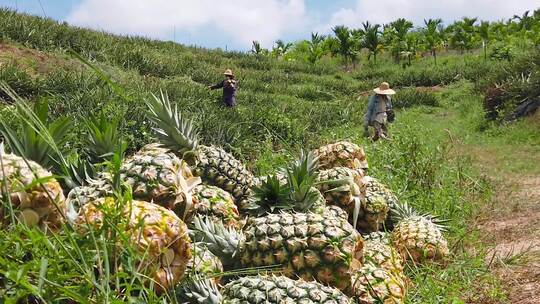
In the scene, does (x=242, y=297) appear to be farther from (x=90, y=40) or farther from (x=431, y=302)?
(x=90, y=40)

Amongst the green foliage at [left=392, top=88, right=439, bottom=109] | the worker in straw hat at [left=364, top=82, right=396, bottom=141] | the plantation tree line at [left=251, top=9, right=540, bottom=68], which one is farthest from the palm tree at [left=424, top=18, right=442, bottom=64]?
the worker in straw hat at [left=364, top=82, right=396, bottom=141]

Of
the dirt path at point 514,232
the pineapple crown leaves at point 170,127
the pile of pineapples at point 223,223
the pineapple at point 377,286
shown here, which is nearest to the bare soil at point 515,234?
the dirt path at point 514,232

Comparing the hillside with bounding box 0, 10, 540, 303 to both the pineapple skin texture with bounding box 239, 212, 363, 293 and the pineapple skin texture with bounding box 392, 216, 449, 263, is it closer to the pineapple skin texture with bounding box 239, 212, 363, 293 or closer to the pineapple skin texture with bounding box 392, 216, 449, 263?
the pineapple skin texture with bounding box 392, 216, 449, 263

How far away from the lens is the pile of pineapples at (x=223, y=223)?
218cm

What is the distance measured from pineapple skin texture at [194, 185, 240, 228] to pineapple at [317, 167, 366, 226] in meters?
0.83

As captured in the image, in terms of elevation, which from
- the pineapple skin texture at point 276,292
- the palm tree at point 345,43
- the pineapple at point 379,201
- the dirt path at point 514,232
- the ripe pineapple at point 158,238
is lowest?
the dirt path at point 514,232

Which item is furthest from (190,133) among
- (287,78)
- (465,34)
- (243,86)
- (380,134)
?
(465,34)

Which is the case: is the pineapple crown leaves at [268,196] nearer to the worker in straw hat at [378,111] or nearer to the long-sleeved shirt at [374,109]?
the worker in straw hat at [378,111]

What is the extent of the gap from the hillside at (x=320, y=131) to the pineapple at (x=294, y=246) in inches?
27.5

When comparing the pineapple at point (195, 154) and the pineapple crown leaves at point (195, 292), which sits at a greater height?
the pineapple at point (195, 154)

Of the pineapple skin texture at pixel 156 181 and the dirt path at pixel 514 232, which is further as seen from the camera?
the dirt path at pixel 514 232

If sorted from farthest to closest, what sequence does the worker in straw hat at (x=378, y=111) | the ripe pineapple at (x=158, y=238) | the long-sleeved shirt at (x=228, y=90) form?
the long-sleeved shirt at (x=228, y=90) → the worker in straw hat at (x=378, y=111) → the ripe pineapple at (x=158, y=238)

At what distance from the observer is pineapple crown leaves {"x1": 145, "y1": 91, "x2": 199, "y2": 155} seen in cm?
374

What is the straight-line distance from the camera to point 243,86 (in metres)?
21.8
